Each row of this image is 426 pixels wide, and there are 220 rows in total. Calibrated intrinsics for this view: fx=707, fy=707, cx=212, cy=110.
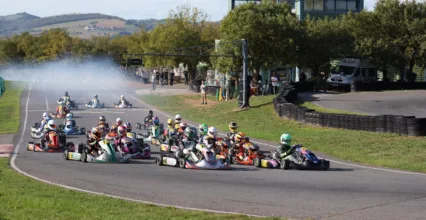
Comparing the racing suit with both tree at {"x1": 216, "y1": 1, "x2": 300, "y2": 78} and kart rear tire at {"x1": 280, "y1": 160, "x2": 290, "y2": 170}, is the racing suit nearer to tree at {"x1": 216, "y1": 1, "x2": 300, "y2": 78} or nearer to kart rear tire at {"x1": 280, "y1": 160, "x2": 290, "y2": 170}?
kart rear tire at {"x1": 280, "y1": 160, "x2": 290, "y2": 170}

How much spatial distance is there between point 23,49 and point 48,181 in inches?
5099

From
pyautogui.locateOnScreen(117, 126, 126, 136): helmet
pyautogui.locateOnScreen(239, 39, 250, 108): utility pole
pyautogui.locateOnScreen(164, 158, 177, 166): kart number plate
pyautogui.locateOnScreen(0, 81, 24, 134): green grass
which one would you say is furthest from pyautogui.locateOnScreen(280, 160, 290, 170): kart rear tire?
pyautogui.locateOnScreen(239, 39, 250, 108): utility pole

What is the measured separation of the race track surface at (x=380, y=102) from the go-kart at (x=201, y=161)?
16.5 m

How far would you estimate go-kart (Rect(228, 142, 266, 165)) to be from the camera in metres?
22.0

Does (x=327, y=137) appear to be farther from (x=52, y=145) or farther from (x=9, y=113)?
(x=9, y=113)

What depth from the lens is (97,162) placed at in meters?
22.5

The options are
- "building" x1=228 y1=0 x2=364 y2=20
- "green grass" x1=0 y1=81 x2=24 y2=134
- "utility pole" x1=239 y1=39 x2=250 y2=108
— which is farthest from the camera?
"building" x1=228 y1=0 x2=364 y2=20

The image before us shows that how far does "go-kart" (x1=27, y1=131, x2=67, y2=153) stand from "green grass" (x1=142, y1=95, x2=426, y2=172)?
9.12 m

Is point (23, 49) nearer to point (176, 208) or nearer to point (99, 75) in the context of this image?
point (99, 75)

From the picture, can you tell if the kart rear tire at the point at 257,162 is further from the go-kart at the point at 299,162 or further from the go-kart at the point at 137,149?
the go-kart at the point at 137,149

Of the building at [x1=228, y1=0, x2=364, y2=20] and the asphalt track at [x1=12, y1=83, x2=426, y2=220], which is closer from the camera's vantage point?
the asphalt track at [x1=12, y1=83, x2=426, y2=220]

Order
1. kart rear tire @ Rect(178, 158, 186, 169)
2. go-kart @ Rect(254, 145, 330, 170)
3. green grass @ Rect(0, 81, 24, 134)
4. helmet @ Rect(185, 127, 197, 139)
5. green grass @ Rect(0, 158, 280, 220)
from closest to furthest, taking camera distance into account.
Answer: green grass @ Rect(0, 158, 280, 220) → go-kart @ Rect(254, 145, 330, 170) → kart rear tire @ Rect(178, 158, 186, 169) → helmet @ Rect(185, 127, 197, 139) → green grass @ Rect(0, 81, 24, 134)

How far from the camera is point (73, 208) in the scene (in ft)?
41.5

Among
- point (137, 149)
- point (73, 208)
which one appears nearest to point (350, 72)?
point (137, 149)
